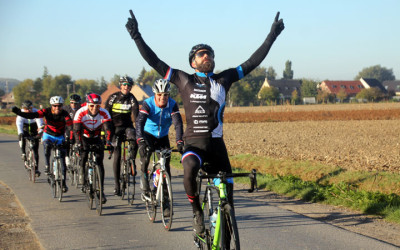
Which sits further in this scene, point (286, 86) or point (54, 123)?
point (286, 86)

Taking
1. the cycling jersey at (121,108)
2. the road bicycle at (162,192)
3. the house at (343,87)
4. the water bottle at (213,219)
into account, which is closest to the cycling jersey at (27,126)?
the cycling jersey at (121,108)

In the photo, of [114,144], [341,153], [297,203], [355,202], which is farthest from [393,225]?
[341,153]

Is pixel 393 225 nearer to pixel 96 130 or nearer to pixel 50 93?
pixel 96 130

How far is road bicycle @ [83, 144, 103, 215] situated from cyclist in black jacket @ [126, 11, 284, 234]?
3.55 meters

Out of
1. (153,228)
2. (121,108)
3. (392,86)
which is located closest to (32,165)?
(121,108)

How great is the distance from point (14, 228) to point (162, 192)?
2152 millimetres

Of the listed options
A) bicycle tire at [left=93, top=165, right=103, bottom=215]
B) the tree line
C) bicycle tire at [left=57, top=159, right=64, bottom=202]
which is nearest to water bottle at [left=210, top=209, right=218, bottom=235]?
bicycle tire at [left=93, top=165, right=103, bottom=215]

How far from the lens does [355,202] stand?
28.1ft

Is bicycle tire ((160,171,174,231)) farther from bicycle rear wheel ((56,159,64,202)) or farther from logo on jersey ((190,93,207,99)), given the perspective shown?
bicycle rear wheel ((56,159,64,202))

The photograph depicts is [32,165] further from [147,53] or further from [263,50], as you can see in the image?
[263,50]

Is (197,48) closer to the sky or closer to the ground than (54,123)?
closer to the sky

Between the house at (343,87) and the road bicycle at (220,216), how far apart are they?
136919mm

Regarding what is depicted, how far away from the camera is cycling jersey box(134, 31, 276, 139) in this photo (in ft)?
16.5

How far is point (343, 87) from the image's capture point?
469 ft
